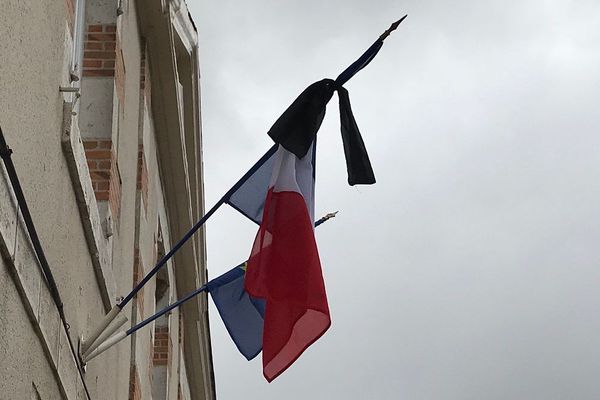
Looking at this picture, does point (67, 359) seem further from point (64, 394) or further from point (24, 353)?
point (24, 353)

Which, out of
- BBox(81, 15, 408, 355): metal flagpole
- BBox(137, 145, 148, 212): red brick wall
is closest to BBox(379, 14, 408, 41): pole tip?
BBox(81, 15, 408, 355): metal flagpole

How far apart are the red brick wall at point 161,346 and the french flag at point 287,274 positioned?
19.6 feet

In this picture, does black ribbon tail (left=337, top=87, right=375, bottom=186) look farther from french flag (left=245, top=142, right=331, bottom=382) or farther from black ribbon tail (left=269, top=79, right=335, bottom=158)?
french flag (left=245, top=142, right=331, bottom=382)

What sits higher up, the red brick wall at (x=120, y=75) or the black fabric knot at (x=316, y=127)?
the red brick wall at (x=120, y=75)

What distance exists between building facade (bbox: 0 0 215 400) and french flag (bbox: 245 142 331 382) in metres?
1.01

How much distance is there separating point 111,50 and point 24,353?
10.9 feet

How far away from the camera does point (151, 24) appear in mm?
11453

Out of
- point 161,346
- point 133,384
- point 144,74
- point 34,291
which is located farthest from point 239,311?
point 161,346

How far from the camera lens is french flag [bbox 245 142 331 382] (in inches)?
316

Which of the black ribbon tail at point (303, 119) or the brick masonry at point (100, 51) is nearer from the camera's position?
the black ribbon tail at point (303, 119)

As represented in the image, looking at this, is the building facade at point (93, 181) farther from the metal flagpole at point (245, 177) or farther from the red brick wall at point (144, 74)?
the metal flagpole at point (245, 177)

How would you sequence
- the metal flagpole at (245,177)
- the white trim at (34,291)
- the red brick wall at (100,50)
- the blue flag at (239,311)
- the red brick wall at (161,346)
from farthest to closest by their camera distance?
the red brick wall at (161,346) < the blue flag at (239,311) < the red brick wall at (100,50) < the metal flagpole at (245,177) < the white trim at (34,291)

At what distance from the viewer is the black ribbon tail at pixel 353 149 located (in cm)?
829

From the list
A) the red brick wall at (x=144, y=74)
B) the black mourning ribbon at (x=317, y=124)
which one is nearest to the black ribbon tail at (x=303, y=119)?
the black mourning ribbon at (x=317, y=124)
